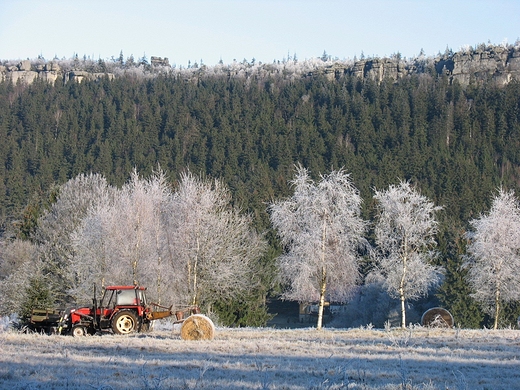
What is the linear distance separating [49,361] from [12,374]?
2.14 m

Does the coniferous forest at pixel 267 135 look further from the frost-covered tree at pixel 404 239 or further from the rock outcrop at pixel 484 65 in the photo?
the frost-covered tree at pixel 404 239

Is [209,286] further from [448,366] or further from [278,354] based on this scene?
[448,366]

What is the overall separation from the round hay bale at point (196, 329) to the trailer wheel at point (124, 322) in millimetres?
2829

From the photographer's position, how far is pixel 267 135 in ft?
415

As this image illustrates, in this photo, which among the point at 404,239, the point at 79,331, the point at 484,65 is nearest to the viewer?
the point at 79,331

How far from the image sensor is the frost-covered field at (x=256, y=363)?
11.5m

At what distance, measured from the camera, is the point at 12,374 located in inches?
471

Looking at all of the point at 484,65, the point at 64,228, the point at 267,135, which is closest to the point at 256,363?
the point at 64,228

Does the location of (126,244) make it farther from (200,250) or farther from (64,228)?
(64,228)

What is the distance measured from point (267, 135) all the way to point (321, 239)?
9791cm

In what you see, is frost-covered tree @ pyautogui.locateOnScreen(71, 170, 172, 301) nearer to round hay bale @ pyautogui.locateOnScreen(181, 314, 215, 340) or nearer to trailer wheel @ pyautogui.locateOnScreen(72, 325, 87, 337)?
trailer wheel @ pyautogui.locateOnScreen(72, 325, 87, 337)

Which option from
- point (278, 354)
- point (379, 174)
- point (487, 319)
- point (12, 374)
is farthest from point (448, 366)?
point (379, 174)

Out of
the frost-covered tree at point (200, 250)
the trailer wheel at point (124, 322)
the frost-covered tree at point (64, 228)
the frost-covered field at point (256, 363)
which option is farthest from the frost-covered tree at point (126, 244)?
the frost-covered field at point (256, 363)

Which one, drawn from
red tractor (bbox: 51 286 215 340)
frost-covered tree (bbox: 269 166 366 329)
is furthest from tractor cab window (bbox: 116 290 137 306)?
frost-covered tree (bbox: 269 166 366 329)
